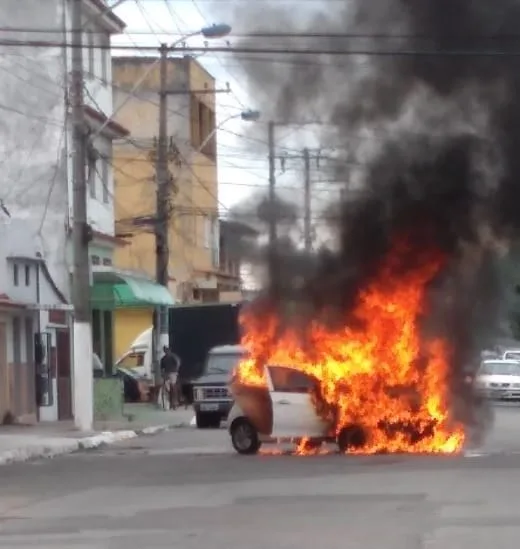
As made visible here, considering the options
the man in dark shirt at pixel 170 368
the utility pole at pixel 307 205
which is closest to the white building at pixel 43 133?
the man in dark shirt at pixel 170 368

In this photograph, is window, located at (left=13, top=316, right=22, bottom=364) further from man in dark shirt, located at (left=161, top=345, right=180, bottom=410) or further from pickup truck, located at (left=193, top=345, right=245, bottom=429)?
man in dark shirt, located at (left=161, top=345, right=180, bottom=410)

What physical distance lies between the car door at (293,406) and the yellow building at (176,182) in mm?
22714

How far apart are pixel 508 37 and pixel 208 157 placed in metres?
24.7

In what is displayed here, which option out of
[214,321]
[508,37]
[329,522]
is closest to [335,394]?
[508,37]

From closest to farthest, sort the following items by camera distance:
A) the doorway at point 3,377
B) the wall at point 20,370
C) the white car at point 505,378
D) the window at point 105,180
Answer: the doorway at point 3,377
the wall at point 20,370
the window at point 105,180
the white car at point 505,378

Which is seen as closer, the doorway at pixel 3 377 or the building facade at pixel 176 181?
the doorway at pixel 3 377

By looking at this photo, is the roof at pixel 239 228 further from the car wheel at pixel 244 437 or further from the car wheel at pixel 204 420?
the car wheel at pixel 204 420

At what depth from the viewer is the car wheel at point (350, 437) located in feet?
Answer: 72.9

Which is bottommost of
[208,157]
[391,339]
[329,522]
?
[329,522]

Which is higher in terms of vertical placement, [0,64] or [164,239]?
[0,64]

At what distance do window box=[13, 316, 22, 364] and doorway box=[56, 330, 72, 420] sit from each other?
8.74 feet

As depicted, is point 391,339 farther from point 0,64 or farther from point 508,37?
point 0,64

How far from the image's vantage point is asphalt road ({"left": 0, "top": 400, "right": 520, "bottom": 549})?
12133 mm

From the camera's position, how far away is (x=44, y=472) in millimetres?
20281
